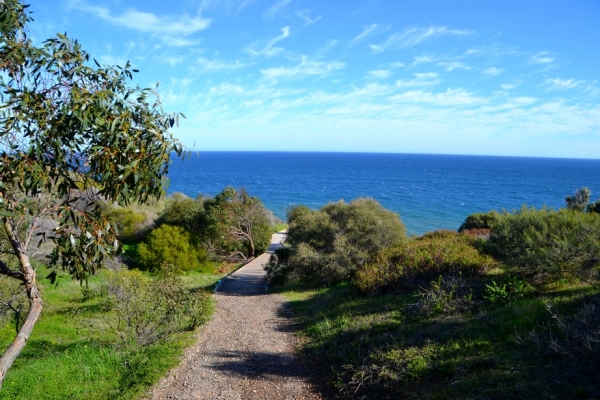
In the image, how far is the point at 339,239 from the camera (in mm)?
16547

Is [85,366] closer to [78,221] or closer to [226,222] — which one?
[78,221]

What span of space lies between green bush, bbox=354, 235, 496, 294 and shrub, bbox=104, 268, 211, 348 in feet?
16.2

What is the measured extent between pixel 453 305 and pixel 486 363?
8.39ft

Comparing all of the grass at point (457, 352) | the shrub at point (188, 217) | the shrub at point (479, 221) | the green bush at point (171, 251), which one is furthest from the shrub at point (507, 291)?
the shrub at point (479, 221)

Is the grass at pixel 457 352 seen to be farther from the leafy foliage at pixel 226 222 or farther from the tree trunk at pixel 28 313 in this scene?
the leafy foliage at pixel 226 222

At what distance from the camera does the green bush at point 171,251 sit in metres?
24.7

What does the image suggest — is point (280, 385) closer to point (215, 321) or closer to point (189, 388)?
point (189, 388)

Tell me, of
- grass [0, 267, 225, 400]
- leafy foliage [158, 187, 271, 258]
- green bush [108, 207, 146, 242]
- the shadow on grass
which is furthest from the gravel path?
green bush [108, 207, 146, 242]

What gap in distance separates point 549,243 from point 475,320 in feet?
9.59

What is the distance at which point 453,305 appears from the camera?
→ 8523mm

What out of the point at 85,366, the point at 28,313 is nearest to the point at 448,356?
the point at 28,313

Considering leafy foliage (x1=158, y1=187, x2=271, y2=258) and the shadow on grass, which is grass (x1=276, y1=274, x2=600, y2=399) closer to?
the shadow on grass

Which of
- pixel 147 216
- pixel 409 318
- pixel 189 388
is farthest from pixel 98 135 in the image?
pixel 147 216

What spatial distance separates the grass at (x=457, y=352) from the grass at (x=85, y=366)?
10.5 feet
